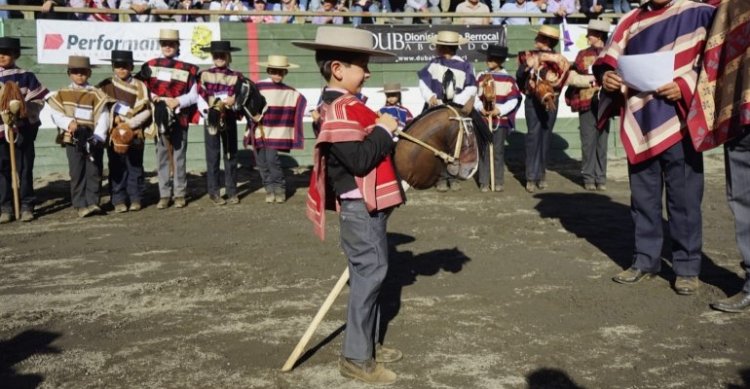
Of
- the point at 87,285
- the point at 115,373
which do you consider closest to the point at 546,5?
the point at 87,285

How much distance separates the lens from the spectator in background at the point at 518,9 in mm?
14844

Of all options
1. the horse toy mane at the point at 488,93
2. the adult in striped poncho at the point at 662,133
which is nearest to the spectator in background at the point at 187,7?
the horse toy mane at the point at 488,93

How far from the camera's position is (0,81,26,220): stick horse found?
9523 mm

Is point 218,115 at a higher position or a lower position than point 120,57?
Result: lower

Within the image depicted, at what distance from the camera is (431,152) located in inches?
186

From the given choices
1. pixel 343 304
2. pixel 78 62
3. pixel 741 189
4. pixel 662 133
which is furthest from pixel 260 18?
pixel 741 189

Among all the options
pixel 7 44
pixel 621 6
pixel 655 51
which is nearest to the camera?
pixel 655 51

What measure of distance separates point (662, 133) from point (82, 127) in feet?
22.4

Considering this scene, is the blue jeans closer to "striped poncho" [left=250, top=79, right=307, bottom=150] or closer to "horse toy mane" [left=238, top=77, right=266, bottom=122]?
"striped poncho" [left=250, top=79, right=307, bottom=150]

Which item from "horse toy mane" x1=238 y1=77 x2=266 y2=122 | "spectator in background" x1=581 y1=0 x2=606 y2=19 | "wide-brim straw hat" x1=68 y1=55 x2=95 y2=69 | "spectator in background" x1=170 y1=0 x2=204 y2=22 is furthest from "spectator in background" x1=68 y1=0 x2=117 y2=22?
"spectator in background" x1=581 y1=0 x2=606 y2=19

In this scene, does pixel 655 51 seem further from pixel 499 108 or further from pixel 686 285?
pixel 499 108

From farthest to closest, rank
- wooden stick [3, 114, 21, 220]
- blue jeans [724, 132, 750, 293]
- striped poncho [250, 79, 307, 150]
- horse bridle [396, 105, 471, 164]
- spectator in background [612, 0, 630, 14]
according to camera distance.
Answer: spectator in background [612, 0, 630, 14], striped poncho [250, 79, 307, 150], wooden stick [3, 114, 21, 220], blue jeans [724, 132, 750, 293], horse bridle [396, 105, 471, 164]

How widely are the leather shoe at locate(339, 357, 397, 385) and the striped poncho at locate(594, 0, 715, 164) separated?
303 centimetres

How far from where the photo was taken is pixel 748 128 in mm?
5781
